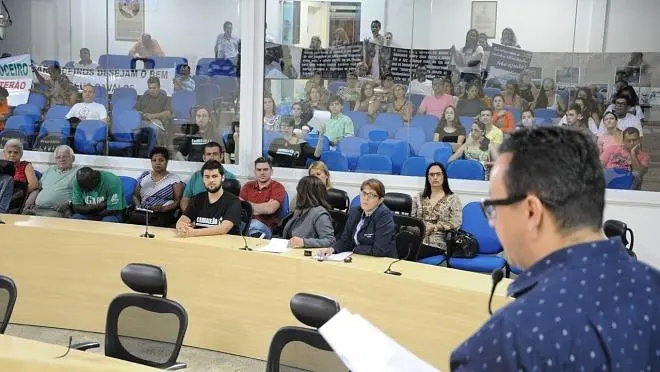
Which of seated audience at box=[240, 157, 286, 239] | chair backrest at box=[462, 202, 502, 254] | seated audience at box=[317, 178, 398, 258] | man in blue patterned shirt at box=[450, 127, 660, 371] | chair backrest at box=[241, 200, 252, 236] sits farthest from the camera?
seated audience at box=[240, 157, 286, 239]

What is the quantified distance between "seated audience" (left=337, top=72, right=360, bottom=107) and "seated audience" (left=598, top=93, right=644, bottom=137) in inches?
98.8

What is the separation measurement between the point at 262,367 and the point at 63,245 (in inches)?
69.7

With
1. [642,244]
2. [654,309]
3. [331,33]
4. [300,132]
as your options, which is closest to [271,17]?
[331,33]

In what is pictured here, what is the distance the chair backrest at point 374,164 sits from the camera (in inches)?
280

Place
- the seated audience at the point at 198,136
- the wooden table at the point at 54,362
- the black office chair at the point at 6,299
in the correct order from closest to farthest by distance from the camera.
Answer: the wooden table at the point at 54,362, the black office chair at the point at 6,299, the seated audience at the point at 198,136

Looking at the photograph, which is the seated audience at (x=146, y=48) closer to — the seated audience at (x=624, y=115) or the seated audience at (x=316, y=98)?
the seated audience at (x=316, y=98)

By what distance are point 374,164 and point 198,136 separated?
6.58 ft

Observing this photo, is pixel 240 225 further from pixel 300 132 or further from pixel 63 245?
pixel 300 132

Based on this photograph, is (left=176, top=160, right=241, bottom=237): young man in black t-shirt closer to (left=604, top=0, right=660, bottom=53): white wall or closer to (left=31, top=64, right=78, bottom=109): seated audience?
(left=31, top=64, right=78, bottom=109): seated audience

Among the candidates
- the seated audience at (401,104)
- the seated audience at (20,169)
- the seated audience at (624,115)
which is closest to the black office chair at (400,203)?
the seated audience at (401,104)

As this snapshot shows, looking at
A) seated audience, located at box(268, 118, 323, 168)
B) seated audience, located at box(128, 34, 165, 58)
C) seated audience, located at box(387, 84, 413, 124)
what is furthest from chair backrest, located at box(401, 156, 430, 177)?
seated audience, located at box(128, 34, 165, 58)

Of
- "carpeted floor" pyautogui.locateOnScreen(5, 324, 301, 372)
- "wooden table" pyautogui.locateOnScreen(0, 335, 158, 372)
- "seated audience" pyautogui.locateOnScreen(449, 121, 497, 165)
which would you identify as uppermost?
"seated audience" pyautogui.locateOnScreen(449, 121, 497, 165)

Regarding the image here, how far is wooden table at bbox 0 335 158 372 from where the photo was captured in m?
2.67

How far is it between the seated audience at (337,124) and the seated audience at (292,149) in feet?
0.34
